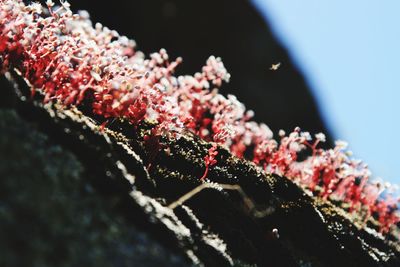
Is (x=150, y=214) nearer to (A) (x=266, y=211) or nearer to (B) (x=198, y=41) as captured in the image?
(A) (x=266, y=211)

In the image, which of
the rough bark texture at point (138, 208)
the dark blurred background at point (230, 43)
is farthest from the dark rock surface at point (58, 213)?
the dark blurred background at point (230, 43)

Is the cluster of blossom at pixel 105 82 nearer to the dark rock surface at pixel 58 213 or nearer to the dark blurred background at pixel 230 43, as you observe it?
the dark rock surface at pixel 58 213

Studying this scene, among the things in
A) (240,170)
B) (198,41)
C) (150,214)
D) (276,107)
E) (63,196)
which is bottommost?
(63,196)

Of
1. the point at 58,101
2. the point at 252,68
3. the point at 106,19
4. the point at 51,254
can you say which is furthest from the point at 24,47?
the point at 252,68

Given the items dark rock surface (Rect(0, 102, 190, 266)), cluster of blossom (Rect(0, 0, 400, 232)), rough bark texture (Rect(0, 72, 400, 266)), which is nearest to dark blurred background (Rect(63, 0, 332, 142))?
cluster of blossom (Rect(0, 0, 400, 232))

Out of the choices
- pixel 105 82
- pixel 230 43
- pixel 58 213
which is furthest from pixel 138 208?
pixel 230 43

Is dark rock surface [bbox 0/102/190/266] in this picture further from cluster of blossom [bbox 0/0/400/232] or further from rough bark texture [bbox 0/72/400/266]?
cluster of blossom [bbox 0/0/400/232]

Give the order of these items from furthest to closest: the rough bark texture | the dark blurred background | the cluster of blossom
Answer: the dark blurred background
the cluster of blossom
the rough bark texture

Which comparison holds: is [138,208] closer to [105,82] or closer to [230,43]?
[105,82]
